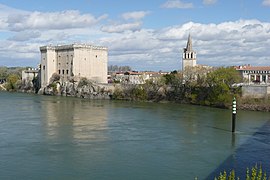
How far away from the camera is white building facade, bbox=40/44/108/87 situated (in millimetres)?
51875

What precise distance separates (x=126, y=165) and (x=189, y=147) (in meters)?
3.68

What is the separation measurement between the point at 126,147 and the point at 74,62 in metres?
37.8

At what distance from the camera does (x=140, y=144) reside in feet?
51.5

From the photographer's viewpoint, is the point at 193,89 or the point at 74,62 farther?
the point at 74,62

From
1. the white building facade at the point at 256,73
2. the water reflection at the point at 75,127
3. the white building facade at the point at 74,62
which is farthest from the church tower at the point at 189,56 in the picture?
the water reflection at the point at 75,127

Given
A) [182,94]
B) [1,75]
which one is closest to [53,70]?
[182,94]

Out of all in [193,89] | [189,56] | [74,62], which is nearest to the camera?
[193,89]

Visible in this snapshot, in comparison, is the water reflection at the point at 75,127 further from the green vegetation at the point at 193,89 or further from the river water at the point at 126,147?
the green vegetation at the point at 193,89

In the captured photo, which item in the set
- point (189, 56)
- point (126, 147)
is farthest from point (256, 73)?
point (126, 147)

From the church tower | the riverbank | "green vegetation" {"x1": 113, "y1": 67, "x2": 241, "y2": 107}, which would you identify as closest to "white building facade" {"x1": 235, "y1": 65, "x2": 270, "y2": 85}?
the church tower

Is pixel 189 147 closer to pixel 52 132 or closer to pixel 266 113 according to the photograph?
pixel 52 132

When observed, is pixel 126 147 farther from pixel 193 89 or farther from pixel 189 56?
pixel 189 56

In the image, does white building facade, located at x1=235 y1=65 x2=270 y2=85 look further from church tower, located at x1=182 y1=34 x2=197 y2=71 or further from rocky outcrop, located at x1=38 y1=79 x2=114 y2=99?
rocky outcrop, located at x1=38 y1=79 x2=114 y2=99

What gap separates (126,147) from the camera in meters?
15.0
